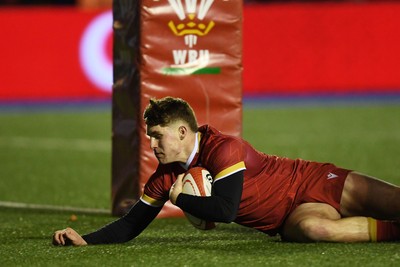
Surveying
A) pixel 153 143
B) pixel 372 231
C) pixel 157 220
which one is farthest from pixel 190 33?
pixel 372 231

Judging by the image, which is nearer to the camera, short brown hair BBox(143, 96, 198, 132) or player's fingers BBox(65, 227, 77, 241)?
short brown hair BBox(143, 96, 198, 132)

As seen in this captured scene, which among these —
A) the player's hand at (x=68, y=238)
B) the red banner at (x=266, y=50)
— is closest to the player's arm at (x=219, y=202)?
the player's hand at (x=68, y=238)

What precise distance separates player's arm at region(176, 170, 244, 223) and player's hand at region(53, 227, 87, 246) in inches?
27.6

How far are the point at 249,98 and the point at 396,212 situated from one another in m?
12.1

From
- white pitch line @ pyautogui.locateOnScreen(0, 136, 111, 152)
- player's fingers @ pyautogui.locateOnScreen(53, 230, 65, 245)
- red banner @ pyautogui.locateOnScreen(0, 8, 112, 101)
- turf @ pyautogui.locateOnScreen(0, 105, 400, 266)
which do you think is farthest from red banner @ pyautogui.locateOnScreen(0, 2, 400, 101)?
player's fingers @ pyautogui.locateOnScreen(53, 230, 65, 245)

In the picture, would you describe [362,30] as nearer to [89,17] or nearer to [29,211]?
[89,17]

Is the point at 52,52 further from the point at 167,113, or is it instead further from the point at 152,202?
the point at 167,113

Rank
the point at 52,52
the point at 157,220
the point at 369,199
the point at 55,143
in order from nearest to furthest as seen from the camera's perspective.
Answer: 1. the point at 369,199
2. the point at 157,220
3. the point at 55,143
4. the point at 52,52

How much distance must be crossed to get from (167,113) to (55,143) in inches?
295

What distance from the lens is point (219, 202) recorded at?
5.76 m

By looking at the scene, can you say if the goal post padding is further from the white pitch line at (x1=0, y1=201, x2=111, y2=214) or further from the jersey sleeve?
the jersey sleeve

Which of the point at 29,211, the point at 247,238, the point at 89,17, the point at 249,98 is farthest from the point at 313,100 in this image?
the point at 247,238

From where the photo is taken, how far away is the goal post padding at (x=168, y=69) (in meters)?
7.61

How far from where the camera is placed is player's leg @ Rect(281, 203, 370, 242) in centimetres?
601
